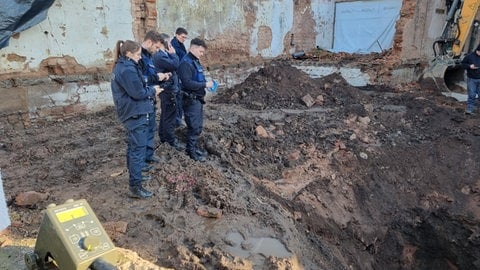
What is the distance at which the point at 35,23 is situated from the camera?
670 cm

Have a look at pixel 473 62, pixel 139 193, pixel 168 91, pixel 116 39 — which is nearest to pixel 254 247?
pixel 139 193

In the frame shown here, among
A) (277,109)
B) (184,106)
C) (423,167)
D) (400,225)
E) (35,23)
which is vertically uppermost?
(35,23)

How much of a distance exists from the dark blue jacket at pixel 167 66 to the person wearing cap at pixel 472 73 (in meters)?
6.46

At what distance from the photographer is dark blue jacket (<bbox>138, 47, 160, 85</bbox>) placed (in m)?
4.66

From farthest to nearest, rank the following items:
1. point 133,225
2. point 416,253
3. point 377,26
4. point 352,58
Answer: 1. point 377,26
2. point 352,58
3. point 416,253
4. point 133,225

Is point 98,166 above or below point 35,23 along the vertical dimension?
below

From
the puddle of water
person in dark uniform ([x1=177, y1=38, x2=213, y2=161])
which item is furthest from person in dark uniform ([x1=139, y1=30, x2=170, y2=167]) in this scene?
the puddle of water

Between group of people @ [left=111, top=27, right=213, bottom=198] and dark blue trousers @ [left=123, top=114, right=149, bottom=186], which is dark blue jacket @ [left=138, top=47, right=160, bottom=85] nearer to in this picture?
group of people @ [left=111, top=27, right=213, bottom=198]

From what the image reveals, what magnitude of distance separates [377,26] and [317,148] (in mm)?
9840

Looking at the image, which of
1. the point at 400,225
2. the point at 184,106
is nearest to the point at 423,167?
the point at 400,225

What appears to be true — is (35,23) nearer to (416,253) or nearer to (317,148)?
(317,148)

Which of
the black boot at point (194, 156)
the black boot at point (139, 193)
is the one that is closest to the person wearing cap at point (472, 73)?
the black boot at point (194, 156)

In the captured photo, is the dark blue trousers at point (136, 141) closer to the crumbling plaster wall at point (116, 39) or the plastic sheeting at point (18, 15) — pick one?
the plastic sheeting at point (18, 15)

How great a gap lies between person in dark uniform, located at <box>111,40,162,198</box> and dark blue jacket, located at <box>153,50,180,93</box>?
100cm
